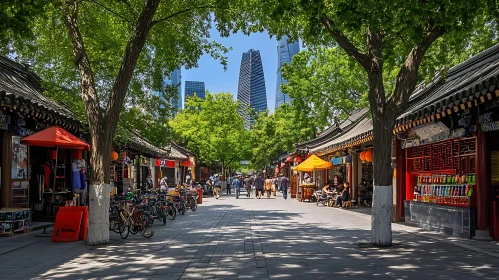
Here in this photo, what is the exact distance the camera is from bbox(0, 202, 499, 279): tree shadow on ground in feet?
22.9

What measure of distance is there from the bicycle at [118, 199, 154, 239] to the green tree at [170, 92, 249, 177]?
101ft

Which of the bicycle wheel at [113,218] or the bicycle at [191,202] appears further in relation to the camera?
the bicycle at [191,202]

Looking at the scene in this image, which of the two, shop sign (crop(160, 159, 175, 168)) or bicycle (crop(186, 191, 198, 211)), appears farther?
shop sign (crop(160, 159, 175, 168))

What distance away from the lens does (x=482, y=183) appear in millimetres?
10664

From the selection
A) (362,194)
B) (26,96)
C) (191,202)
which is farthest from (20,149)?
(362,194)

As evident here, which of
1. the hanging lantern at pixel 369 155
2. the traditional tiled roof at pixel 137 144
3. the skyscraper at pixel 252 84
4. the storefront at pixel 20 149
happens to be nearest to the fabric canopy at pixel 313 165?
the hanging lantern at pixel 369 155

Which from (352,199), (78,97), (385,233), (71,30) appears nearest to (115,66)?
(78,97)

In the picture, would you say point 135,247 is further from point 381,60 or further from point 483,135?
point 483,135

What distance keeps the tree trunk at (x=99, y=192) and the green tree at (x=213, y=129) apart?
31.9m

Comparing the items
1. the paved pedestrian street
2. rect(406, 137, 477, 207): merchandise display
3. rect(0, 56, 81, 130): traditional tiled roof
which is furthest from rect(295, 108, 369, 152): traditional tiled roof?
rect(0, 56, 81, 130): traditional tiled roof

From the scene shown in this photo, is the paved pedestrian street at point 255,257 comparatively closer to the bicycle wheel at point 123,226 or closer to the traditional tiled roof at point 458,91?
the bicycle wheel at point 123,226

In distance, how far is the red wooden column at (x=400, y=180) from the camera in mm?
15078

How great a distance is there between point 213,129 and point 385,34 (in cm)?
3587

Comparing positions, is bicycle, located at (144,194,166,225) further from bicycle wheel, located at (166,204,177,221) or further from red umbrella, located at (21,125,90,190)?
red umbrella, located at (21,125,90,190)
